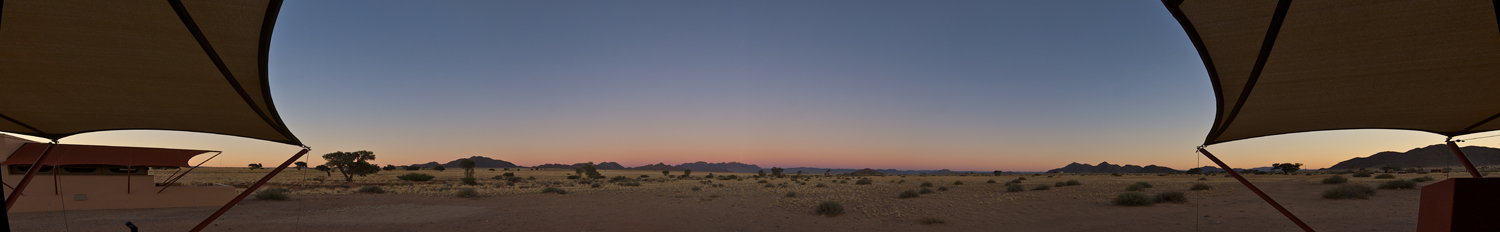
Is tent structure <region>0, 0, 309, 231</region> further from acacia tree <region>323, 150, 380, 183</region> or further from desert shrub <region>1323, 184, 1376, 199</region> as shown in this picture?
acacia tree <region>323, 150, 380, 183</region>

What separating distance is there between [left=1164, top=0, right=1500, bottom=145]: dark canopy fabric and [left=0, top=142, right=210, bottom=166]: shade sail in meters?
22.2

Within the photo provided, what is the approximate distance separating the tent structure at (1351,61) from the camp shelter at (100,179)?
2181 centimetres

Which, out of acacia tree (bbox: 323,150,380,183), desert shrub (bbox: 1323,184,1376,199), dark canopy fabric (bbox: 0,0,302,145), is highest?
dark canopy fabric (bbox: 0,0,302,145)

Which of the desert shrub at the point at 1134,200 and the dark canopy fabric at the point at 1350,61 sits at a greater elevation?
the dark canopy fabric at the point at 1350,61

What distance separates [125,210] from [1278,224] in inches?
1036

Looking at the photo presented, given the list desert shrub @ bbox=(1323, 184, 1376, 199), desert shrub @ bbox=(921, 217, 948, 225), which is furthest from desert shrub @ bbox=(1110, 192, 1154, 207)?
desert shrub @ bbox=(921, 217, 948, 225)

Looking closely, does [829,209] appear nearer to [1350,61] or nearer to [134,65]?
[1350,61]

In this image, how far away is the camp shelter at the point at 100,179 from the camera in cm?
1489

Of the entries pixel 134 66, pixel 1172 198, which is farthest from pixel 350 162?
pixel 1172 198

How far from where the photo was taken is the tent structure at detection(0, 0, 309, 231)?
3730 mm

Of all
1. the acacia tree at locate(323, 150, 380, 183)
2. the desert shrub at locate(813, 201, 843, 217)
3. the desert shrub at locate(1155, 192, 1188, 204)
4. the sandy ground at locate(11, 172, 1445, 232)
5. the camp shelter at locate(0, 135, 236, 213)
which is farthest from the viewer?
the acacia tree at locate(323, 150, 380, 183)

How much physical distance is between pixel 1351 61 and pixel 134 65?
9.03m

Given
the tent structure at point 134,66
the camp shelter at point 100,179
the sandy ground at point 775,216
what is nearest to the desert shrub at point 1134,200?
the sandy ground at point 775,216

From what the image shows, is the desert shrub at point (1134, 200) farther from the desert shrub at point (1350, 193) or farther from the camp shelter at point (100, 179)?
the camp shelter at point (100, 179)
